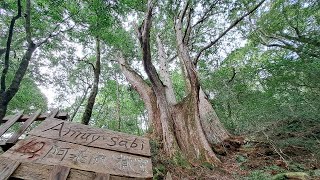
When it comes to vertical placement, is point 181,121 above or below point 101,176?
above

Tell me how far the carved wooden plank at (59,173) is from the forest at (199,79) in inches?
51.6

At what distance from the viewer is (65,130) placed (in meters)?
2.70

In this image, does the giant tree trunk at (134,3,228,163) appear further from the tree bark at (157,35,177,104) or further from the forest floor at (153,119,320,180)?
the tree bark at (157,35,177,104)

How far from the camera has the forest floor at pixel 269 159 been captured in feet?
14.9

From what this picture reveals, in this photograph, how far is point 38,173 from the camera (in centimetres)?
199

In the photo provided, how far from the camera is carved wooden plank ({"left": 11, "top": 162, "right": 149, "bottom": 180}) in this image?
6.39 feet

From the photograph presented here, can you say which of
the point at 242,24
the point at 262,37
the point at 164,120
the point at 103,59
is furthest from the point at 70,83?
the point at 262,37

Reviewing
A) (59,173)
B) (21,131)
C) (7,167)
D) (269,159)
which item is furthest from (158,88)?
(7,167)

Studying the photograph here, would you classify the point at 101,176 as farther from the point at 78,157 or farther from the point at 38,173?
the point at 38,173

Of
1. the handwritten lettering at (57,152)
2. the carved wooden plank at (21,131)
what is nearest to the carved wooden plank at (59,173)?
the handwritten lettering at (57,152)

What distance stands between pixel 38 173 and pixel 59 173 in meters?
0.18

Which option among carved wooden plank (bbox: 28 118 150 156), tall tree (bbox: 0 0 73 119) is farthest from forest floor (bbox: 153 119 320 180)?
tall tree (bbox: 0 0 73 119)

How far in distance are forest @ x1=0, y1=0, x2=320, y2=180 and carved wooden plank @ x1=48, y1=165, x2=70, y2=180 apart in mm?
1311

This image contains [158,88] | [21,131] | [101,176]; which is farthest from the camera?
[158,88]
